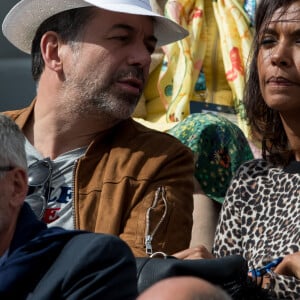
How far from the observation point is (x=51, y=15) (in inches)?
169

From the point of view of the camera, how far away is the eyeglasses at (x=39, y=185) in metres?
3.85

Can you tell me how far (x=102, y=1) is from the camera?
4121mm

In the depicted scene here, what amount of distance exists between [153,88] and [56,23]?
1.61m

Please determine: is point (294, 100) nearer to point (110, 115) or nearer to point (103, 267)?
point (110, 115)

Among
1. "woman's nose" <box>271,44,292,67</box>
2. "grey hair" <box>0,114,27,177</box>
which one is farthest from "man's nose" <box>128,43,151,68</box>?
"grey hair" <box>0,114,27,177</box>

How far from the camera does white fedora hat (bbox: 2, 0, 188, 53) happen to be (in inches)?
162

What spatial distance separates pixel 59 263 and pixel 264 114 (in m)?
1.59

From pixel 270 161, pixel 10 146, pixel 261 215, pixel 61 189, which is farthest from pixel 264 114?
pixel 10 146

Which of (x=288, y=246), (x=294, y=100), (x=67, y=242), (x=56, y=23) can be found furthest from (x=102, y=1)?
(x=67, y=242)

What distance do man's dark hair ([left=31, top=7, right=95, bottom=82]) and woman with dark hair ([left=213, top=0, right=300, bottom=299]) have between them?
25.2 inches

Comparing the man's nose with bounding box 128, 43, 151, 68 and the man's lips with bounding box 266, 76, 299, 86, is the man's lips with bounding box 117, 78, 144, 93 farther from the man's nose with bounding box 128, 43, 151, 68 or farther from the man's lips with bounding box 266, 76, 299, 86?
the man's lips with bounding box 266, 76, 299, 86

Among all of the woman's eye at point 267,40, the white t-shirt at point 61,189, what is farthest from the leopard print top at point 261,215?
the white t-shirt at point 61,189

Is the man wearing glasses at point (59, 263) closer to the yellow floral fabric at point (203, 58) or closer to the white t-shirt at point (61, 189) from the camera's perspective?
the white t-shirt at point (61, 189)

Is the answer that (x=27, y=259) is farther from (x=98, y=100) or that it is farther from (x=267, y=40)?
(x=267, y=40)
